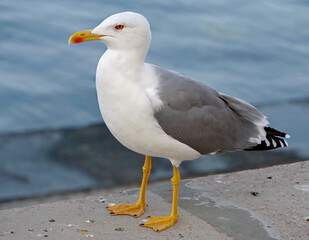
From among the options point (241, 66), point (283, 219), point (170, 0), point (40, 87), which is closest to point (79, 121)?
point (40, 87)

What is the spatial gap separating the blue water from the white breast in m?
4.21

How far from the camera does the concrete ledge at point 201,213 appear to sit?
3.78 m

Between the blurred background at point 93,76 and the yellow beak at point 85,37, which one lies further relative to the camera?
the blurred background at point 93,76

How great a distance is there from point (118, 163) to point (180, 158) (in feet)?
8.21

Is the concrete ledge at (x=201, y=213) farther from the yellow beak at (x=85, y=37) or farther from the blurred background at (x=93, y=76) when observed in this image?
the blurred background at (x=93, y=76)

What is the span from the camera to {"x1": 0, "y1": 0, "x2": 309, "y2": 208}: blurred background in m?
6.33

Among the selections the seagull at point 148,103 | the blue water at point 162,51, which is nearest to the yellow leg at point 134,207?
the seagull at point 148,103

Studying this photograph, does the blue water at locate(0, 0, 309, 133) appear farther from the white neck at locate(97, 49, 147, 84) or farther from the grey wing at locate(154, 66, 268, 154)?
the white neck at locate(97, 49, 147, 84)

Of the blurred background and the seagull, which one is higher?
the seagull

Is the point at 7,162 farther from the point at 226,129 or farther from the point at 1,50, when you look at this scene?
the point at 1,50

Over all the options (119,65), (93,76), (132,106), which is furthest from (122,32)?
(93,76)

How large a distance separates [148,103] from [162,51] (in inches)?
269

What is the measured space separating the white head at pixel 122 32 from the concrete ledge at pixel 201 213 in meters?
1.12

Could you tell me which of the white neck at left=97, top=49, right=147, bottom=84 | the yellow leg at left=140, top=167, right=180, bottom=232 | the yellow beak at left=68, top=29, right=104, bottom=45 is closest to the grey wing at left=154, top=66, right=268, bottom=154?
the white neck at left=97, top=49, right=147, bottom=84
